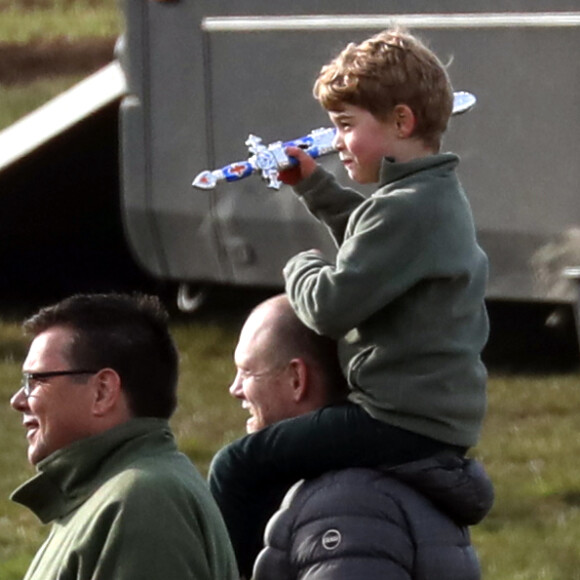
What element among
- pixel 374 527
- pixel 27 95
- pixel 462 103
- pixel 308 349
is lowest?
pixel 27 95

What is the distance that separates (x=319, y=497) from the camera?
3.82 meters

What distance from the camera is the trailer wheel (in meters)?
8.96

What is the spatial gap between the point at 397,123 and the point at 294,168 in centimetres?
24

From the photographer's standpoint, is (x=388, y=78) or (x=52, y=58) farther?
(x=52, y=58)

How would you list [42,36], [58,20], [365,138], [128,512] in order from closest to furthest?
[128,512] < [365,138] < [42,36] < [58,20]

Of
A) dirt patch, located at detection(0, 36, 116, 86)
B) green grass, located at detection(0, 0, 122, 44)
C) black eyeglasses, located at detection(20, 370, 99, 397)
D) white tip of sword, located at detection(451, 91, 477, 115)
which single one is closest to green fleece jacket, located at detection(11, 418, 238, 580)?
black eyeglasses, located at detection(20, 370, 99, 397)

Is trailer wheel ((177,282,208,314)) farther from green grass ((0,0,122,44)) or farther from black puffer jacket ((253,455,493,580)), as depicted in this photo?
green grass ((0,0,122,44))

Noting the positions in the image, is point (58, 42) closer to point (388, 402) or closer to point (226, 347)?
point (226, 347)

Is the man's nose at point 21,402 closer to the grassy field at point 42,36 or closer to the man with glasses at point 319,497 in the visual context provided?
the man with glasses at point 319,497

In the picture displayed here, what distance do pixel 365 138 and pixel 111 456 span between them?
909 millimetres

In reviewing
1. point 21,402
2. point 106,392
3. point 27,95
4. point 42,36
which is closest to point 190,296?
point 21,402

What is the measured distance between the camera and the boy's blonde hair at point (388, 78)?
379cm

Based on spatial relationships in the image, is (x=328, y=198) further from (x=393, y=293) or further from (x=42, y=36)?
(x=42, y=36)

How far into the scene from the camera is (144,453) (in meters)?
3.27
